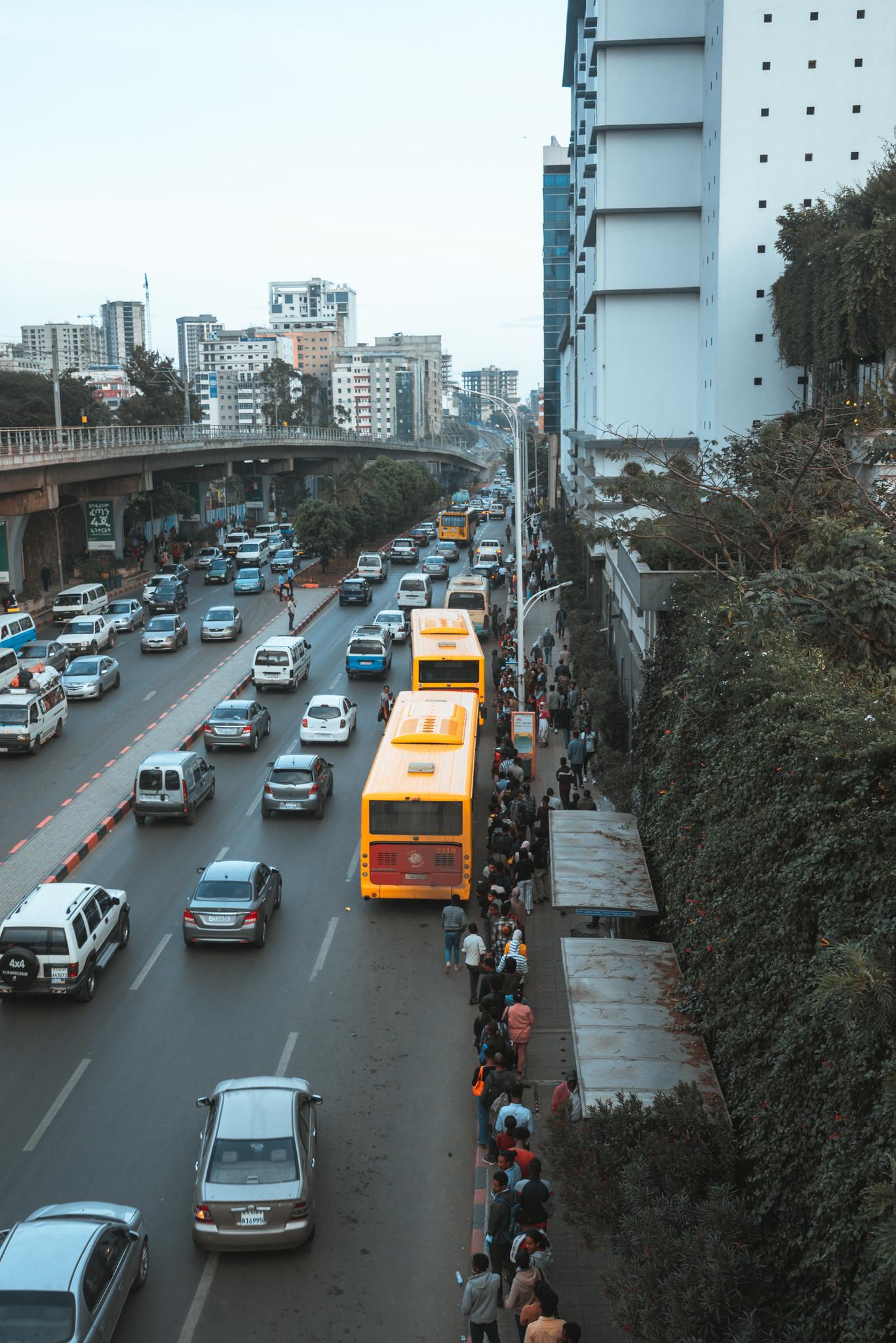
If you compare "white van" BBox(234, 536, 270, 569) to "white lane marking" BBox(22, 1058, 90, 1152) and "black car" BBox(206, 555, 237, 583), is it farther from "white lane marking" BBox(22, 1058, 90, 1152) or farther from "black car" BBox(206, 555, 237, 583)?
"white lane marking" BBox(22, 1058, 90, 1152)

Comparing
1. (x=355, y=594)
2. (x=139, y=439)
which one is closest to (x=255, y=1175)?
(x=355, y=594)

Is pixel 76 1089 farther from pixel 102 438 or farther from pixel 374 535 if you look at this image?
pixel 374 535

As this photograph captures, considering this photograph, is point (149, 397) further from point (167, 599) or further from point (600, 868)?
point (600, 868)

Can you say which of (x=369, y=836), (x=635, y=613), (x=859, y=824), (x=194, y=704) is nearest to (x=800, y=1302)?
(x=859, y=824)

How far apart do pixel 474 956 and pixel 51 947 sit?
565 cm

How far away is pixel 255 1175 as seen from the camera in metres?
11.4

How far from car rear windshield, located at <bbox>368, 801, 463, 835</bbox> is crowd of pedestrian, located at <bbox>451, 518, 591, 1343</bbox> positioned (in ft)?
2.93

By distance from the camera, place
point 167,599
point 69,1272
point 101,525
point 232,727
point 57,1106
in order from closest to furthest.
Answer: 1. point 69,1272
2. point 57,1106
3. point 232,727
4. point 167,599
5. point 101,525

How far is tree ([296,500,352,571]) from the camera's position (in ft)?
223

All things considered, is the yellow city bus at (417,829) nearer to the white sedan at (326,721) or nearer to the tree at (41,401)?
the white sedan at (326,721)

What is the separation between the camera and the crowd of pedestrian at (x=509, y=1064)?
31.6ft

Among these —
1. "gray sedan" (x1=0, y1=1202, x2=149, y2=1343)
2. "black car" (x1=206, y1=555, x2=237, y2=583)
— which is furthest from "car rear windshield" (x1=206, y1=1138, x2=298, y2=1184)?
"black car" (x1=206, y1=555, x2=237, y2=583)

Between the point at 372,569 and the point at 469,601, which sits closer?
the point at 469,601

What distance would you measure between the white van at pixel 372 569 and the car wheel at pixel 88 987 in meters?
47.0
